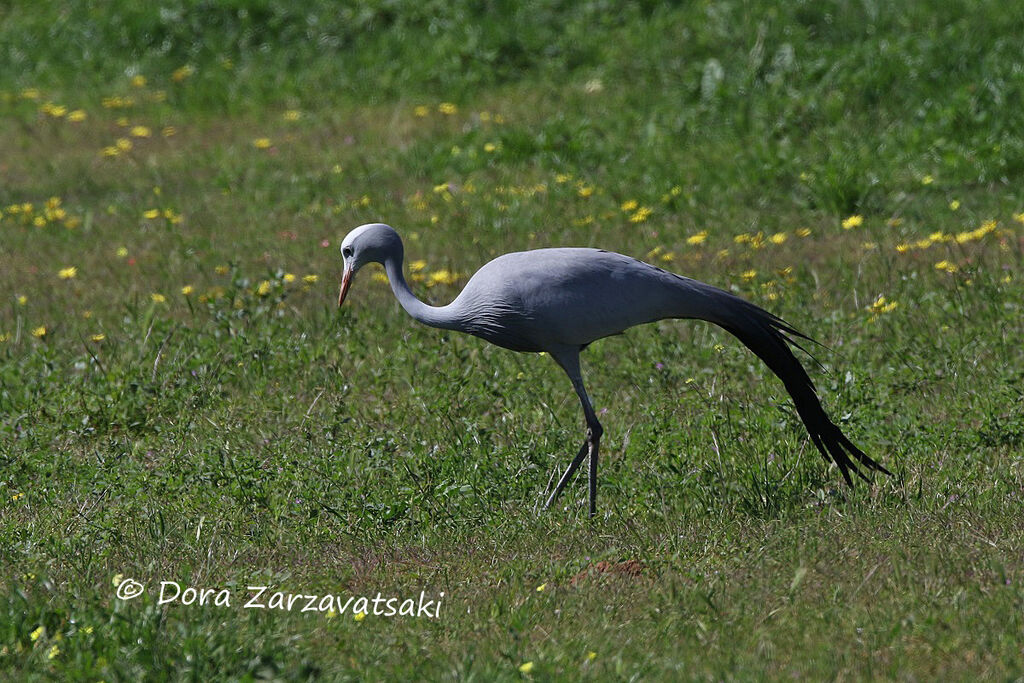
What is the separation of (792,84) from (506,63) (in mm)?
2883

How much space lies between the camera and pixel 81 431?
21.4ft

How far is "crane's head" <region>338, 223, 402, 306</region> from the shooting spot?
575 cm

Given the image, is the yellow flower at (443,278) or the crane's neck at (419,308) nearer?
the crane's neck at (419,308)

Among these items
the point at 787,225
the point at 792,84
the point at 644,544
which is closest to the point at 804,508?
the point at 644,544

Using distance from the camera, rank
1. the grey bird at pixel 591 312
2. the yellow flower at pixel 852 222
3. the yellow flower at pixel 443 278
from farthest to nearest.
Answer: the yellow flower at pixel 852 222 < the yellow flower at pixel 443 278 < the grey bird at pixel 591 312

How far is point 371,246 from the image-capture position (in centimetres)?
577

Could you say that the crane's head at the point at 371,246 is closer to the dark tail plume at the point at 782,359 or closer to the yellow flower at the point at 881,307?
the dark tail plume at the point at 782,359

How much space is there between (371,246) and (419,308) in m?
0.37

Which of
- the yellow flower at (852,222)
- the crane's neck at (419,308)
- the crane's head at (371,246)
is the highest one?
the crane's head at (371,246)

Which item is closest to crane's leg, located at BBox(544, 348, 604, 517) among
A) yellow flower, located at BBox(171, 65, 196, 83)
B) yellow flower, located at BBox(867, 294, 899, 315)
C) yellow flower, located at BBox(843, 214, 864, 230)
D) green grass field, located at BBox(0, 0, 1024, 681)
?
green grass field, located at BBox(0, 0, 1024, 681)

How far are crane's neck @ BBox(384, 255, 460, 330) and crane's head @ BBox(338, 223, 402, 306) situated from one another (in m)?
0.04

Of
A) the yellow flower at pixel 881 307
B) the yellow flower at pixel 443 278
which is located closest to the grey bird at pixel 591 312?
the yellow flower at pixel 881 307

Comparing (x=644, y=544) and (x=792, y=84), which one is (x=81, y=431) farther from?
(x=792, y=84)

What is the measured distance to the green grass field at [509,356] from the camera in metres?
4.29
